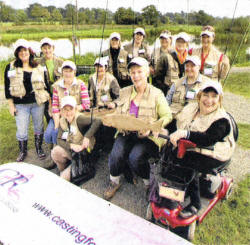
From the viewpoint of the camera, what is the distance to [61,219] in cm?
255

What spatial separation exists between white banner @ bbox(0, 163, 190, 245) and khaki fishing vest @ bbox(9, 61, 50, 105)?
155 cm

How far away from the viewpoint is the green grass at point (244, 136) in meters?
5.02

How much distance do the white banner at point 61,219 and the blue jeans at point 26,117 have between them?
1.38 metres

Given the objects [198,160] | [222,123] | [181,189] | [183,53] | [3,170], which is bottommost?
[3,170]

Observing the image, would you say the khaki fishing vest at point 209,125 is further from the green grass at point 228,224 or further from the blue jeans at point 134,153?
the green grass at point 228,224

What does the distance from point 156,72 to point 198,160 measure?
2401 mm

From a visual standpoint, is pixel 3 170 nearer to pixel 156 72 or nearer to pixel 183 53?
pixel 156 72

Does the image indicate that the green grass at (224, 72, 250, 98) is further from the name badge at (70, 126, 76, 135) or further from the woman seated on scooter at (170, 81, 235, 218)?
the name badge at (70, 126, 76, 135)

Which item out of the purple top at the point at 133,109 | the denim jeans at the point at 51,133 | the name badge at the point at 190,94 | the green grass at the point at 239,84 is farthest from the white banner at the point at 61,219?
the green grass at the point at 239,84

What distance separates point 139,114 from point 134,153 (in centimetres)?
48

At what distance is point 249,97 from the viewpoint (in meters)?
8.32

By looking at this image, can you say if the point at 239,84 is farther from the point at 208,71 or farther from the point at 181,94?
the point at 181,94

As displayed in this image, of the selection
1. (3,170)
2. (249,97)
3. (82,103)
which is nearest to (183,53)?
(82,103)

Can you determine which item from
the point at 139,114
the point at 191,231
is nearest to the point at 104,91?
the point at 139,114
